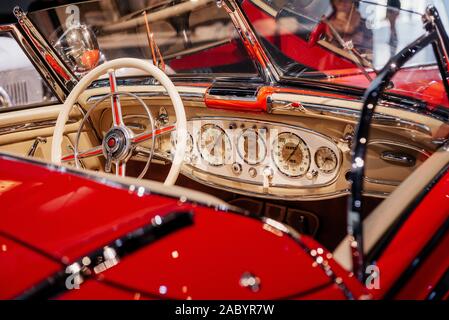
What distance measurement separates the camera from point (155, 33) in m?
2.91

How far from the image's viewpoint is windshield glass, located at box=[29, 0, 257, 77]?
2641mm

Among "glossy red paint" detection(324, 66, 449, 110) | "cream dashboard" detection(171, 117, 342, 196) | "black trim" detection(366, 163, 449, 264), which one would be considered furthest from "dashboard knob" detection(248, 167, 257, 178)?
"black trim" detection(366, 163, 449, 264)

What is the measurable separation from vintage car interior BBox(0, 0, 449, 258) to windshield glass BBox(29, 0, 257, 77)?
14 millimetres

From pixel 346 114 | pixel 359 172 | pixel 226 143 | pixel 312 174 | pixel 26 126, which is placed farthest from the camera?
pixel 26 126

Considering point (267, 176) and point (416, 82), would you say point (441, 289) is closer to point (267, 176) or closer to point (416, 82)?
point (416, 82)

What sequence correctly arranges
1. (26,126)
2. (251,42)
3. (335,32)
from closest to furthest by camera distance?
(335,32) < (251,42) < (26,126)

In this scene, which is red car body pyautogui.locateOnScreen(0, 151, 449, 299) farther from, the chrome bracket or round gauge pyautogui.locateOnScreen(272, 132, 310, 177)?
the chrome bracket

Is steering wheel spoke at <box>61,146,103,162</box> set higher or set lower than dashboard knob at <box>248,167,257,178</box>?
higher

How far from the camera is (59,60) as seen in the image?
2.70m

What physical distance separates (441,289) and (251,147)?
45.7 inches

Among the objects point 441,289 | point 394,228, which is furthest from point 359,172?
point 441,289

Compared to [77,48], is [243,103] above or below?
below
